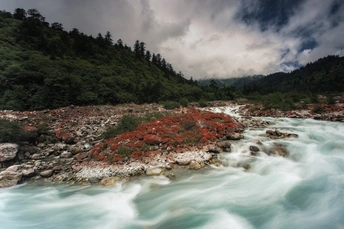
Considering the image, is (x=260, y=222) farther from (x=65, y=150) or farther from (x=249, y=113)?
(x=249, y=113)

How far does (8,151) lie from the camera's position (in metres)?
9.61

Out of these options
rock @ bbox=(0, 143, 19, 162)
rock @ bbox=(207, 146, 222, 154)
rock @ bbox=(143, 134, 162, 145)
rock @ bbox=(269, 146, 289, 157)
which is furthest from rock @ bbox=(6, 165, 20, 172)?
rock @ bbox=(269, 146, 289, 157)

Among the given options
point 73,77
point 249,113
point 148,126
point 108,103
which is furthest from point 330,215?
point 73,77

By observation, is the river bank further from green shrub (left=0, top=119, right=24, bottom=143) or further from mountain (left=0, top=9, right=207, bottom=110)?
mountain (left=0, top=9, right=207, bottom=110)

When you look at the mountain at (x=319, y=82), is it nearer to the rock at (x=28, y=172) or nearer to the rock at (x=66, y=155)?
the rock at (x=66, y=155)

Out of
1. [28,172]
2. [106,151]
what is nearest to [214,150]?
[106,151]

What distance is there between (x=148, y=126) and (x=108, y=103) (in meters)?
15.1

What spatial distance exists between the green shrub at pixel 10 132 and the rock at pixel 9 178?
3.11 m

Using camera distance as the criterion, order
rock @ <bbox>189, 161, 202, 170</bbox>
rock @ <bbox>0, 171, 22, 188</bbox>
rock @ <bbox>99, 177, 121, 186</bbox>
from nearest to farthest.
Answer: rock @ <bbox>0, 171, 22, 188</bbox> < rock @ <bbox>99, 177, 121, 186</bbox> < rock @ <bbox>189, 161, 202, 170</bbox>

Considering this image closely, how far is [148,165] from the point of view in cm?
905

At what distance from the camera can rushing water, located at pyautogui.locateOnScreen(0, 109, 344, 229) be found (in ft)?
18.6

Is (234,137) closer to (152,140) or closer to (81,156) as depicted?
(152,140)

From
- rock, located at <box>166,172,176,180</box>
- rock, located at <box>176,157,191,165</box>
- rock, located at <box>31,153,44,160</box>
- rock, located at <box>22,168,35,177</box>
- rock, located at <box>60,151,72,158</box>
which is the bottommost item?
rock, located at <box>166,172,176,180</box>

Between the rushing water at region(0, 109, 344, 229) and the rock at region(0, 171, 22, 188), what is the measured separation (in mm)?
339
